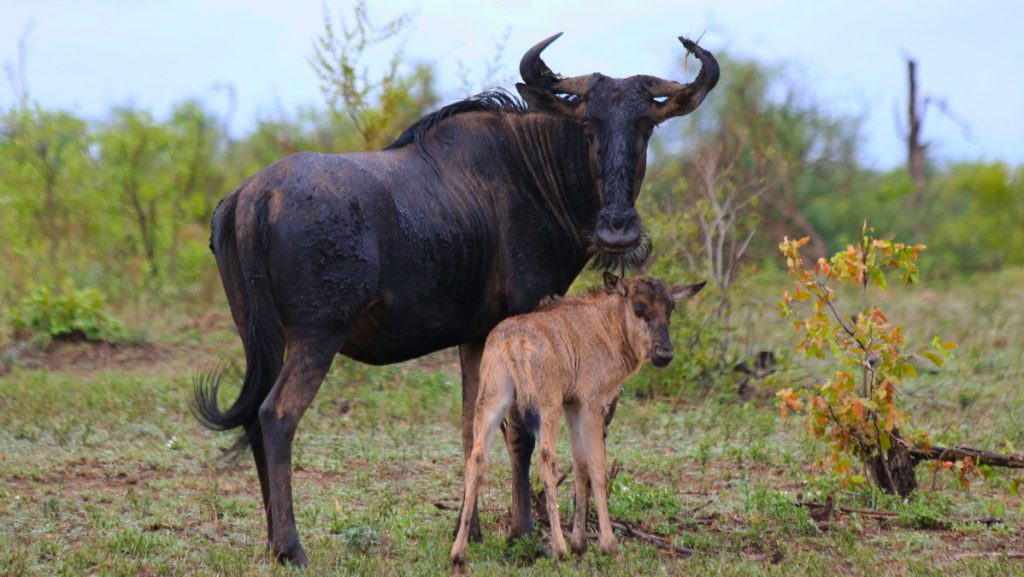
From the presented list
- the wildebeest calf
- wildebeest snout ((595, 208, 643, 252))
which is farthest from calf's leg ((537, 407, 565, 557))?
wildebeest snout ((595, 208, 643, 252))

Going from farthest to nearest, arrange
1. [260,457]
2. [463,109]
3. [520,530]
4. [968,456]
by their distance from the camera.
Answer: [968,456] → [463,109] → [520,530] → [260,457]

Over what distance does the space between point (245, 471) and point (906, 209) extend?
18.5 m

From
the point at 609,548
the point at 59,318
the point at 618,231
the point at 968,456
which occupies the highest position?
the point at 59,318

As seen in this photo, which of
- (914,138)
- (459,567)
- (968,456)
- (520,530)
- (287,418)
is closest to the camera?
(287,418)

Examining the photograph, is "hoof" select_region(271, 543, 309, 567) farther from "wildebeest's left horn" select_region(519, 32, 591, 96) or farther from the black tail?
"wildebeest's left horn" select_region(519, 32, 591, 96)

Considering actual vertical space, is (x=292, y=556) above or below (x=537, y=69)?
below

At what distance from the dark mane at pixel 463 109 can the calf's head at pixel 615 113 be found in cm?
22

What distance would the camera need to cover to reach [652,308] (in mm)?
6258

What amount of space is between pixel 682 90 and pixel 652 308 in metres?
1.15

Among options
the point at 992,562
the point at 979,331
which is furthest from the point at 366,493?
the point at 979,331

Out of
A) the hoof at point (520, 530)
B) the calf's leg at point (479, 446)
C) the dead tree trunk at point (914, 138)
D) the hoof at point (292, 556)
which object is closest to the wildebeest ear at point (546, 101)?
the calf's leg at point (479, 446)

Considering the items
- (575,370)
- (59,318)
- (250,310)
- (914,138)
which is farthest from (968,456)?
(914,138)

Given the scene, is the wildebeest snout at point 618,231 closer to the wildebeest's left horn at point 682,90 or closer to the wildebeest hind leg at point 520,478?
the wildebeest's left horn at point 682,90

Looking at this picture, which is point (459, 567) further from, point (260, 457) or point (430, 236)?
point (430, 236)
